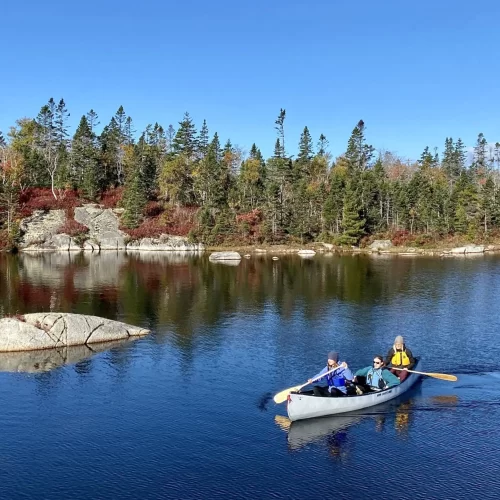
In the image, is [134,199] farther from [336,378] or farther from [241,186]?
[336,378]

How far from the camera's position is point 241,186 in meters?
121

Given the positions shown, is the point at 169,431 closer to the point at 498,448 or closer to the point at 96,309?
the point at 498,448

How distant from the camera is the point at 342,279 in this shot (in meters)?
62.0

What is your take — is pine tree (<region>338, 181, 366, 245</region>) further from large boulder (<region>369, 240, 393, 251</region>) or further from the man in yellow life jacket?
the man in yellow life jacket

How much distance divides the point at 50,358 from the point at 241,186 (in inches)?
3685

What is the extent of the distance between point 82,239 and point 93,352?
75763 millimetres

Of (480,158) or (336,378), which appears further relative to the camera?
(480,158)

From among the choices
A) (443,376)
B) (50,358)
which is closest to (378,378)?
(443,376)

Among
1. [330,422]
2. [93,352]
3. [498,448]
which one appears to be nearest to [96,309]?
[93,352]

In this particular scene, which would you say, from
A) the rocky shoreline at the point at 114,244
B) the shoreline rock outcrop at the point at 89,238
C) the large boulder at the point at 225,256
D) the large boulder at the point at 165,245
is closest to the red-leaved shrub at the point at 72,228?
the rocky shoreline at the point at 114,244

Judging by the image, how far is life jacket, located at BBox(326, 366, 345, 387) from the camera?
900 inches

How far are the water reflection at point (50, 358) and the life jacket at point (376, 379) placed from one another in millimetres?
14401

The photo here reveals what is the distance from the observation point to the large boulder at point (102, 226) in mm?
105000

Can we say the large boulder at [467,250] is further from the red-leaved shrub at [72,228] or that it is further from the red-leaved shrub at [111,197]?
the red-leaved shrub at [72,228]
